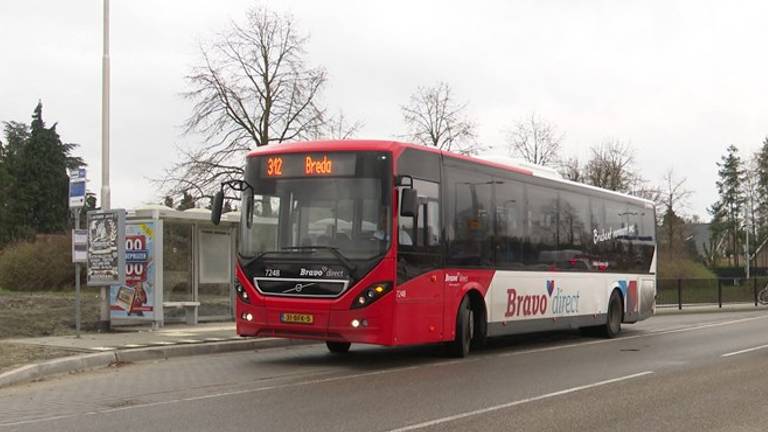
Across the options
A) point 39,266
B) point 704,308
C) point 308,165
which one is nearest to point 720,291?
point 704,308

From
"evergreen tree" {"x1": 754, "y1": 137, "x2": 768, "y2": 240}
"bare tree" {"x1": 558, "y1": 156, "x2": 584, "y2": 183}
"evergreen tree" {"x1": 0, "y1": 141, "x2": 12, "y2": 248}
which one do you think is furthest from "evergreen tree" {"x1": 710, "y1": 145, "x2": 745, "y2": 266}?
"evergreen tree" {"x1": 0, "y1": 141, "x2": 12, "y2": 248}

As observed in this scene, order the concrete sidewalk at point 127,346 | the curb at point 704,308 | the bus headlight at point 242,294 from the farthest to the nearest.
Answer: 1. the curb at point 704,308
2. the bus headlight at point 242,294
3. the concrete sidewalk at point 127,346

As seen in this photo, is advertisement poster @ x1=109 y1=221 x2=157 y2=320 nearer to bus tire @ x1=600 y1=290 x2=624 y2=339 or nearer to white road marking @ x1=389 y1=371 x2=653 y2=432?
white road marking @ x1=389 y1=371 x2=653 y2=432

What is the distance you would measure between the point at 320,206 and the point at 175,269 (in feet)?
24.3

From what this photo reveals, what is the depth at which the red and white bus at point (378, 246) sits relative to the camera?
12.0 m

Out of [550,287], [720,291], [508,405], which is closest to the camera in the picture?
[508,405]

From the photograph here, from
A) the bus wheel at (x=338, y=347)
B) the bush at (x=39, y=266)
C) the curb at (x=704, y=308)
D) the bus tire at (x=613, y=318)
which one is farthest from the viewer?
the curb at (x=704, y=308)

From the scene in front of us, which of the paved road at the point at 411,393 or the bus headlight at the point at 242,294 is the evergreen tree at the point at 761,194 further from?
the bus headlight at the point at 242,294

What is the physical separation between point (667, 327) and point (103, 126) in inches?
609

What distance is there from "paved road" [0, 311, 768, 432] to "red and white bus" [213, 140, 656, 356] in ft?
2.35

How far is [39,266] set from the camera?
3141cm

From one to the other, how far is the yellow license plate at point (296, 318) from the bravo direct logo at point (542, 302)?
13.9ft

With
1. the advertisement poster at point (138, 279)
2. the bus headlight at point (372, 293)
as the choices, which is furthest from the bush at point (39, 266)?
the bus headlight at point (372, 293)

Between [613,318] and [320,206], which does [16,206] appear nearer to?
[613,318]
